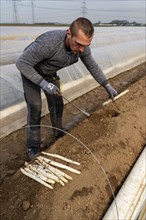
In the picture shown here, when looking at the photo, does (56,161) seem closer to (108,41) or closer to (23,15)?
(108,41)

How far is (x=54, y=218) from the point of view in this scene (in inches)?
110

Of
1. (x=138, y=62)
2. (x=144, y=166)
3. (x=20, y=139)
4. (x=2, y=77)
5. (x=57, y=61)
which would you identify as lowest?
(x=138, y=62)

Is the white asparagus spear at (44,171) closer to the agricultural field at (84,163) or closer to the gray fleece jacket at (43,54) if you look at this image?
the agricultural field at (84,163)

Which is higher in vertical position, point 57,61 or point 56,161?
point 57,61

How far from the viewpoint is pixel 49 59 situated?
11.2ft

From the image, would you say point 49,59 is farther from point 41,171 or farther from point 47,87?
point 41,171

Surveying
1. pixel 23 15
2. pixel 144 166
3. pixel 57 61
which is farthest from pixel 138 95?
pixel 23 15

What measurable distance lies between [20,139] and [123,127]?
72.9 inches

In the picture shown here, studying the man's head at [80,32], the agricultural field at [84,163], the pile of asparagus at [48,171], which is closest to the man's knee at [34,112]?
the agricultural field at [84,163]

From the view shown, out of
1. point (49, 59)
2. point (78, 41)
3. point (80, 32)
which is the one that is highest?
point (80, 32)

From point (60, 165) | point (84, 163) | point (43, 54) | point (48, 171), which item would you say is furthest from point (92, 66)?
point (48, 171)

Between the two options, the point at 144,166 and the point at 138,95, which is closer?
the point at 144,166

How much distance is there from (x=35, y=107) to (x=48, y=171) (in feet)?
2.96

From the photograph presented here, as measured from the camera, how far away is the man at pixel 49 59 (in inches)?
116
